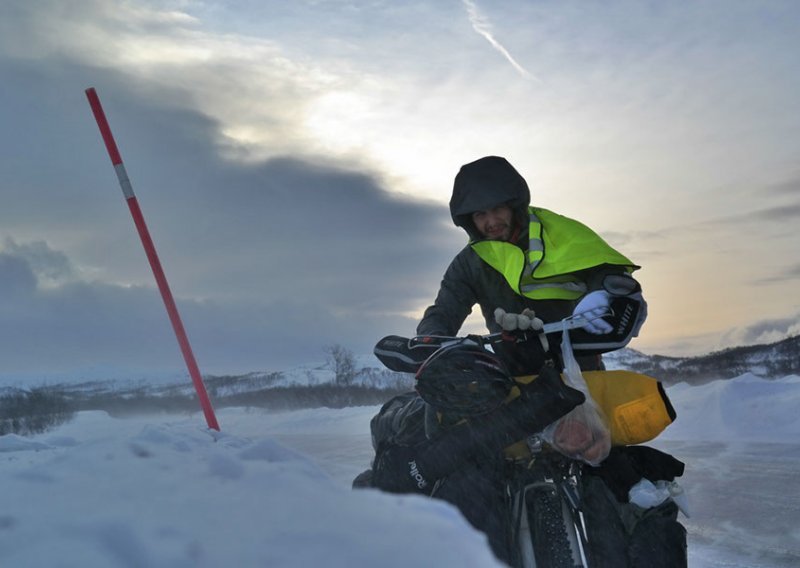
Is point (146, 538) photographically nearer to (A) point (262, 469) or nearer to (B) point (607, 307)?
(A) point (262, 469)

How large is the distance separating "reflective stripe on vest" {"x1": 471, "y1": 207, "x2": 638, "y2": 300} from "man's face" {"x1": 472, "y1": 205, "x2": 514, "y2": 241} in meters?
0.26

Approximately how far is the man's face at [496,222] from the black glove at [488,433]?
1.09 metres

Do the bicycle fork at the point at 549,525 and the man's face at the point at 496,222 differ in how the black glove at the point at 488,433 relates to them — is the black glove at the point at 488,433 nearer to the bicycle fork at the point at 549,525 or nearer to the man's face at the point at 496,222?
the bicycle fork at the point at 549,525

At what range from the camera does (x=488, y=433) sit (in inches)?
94.7

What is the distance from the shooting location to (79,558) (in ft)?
3.73

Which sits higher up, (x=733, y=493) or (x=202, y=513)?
(x=202, y=513)

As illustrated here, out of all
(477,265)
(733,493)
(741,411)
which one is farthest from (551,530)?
(741,411)

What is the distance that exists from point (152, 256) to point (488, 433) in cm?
233

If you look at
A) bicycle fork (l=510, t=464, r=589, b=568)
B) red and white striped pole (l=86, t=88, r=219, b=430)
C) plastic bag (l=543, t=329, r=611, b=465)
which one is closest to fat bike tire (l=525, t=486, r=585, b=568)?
bicycle fork (l=510, t=464, r=589, b=568)

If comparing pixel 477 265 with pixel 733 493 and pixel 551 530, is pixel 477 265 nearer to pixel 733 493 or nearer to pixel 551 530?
pixel 551 530

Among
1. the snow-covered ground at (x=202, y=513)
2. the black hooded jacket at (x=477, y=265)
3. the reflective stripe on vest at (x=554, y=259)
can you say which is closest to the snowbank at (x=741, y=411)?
the black hooded jacket at (x=477, y=265)

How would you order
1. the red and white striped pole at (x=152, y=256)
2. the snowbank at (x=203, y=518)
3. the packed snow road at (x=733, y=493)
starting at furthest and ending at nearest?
1. the packed snow road at (x=733, y=493)
2. the red and white striped pole at (x=152, y=256)
3. the snowbank at (x=203, y=518)

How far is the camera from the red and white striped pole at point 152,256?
366 centimetres

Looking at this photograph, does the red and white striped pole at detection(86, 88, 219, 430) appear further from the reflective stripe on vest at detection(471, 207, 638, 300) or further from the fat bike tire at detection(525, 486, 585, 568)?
the fat bike tire at detection(525, 486, 585, 568)
